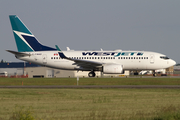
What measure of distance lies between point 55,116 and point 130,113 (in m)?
3.89

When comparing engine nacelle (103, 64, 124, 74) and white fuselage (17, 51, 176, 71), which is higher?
white fuselage (17, 51, 176, 71)

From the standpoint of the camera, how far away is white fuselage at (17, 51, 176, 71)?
2188 inches

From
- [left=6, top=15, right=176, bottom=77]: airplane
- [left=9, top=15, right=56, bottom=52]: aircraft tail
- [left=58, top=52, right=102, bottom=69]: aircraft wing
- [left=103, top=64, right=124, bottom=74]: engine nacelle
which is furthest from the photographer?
[left=9, top=15, right=56, bottom=52]: aircraft tail

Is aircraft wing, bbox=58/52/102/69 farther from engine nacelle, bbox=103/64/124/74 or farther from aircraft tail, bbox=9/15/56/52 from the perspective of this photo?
aircraft tail, bbox=9/15/56/52

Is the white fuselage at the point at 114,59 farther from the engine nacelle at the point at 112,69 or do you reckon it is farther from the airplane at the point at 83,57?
the engine nacelle at the point at 112,69

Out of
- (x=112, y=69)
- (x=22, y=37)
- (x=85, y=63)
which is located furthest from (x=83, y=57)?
(x=22, y=37)

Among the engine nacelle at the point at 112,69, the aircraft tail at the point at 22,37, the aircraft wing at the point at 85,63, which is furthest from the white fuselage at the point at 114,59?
the engine nacelle at the point at 112,69

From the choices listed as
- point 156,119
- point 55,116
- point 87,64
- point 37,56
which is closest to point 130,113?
point 156,119

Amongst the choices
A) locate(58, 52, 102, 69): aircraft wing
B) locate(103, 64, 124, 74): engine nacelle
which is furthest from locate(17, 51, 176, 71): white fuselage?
locate(103, 64, 124, 74): engine nacelle

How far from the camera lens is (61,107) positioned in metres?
18.7

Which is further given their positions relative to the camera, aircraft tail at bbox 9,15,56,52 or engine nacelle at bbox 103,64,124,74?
aircraft tail at bbox 9,15,56,52

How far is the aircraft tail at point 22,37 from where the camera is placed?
57.9 metres

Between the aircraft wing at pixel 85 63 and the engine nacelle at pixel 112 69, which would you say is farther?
the engine nacelle at pixel 112 69

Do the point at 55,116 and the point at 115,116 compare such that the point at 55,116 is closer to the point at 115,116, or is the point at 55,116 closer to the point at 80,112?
the point at 80,112
